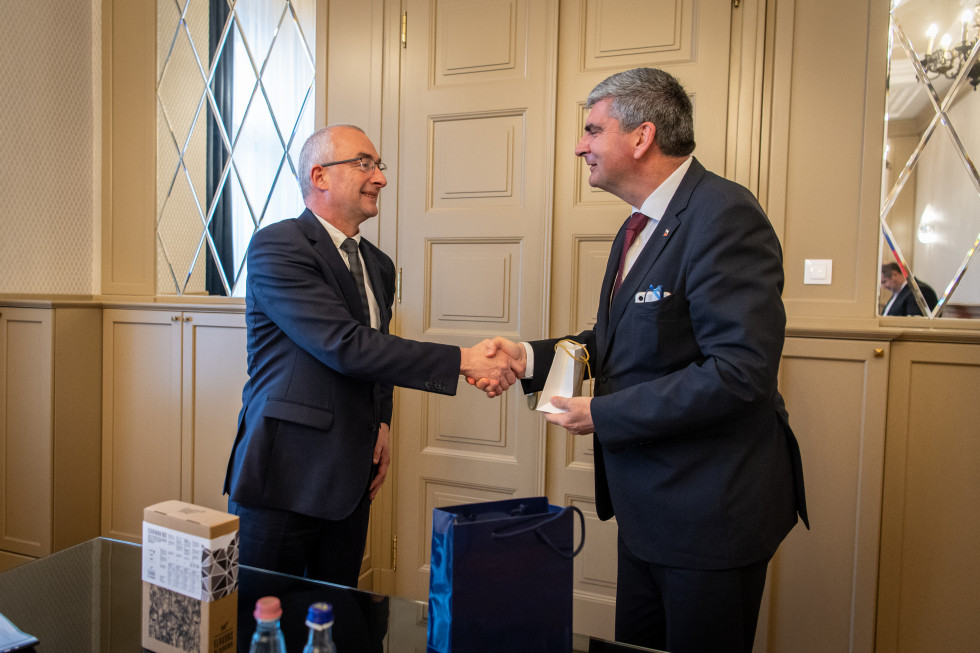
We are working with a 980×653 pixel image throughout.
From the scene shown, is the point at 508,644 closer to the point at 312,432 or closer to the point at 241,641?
the point at 241,641

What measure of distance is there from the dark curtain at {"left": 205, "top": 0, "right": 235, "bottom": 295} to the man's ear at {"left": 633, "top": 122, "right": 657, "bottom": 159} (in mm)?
2217

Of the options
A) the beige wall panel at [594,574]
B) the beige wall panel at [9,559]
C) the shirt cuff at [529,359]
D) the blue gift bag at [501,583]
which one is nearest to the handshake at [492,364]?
the shirt cuff at [529,359]

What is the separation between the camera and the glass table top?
3.45 feet

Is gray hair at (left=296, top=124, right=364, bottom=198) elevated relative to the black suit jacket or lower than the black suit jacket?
elevated

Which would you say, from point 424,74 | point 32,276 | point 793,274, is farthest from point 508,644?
point 32,276

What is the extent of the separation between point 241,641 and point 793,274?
183cm

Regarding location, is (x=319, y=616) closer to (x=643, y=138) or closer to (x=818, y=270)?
(x=643, y=138)

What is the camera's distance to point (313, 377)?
1.56 metres

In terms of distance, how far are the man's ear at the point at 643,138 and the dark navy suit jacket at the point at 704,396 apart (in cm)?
12

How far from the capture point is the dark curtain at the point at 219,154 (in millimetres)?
3027

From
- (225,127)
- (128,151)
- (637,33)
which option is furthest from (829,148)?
(128,151)

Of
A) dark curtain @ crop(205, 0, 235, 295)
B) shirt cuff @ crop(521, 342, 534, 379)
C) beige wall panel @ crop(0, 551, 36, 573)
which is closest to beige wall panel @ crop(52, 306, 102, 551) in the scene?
beige wall panel @ crop(0, 551, 36, 573)

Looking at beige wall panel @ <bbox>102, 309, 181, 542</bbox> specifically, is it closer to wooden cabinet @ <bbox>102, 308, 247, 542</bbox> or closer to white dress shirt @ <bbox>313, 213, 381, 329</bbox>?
wooden cabinet @ <bbox>102, 308, 247, 542</bbox>

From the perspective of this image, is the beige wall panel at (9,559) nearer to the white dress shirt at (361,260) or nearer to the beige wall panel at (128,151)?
the beige wall panel at (128,151)
